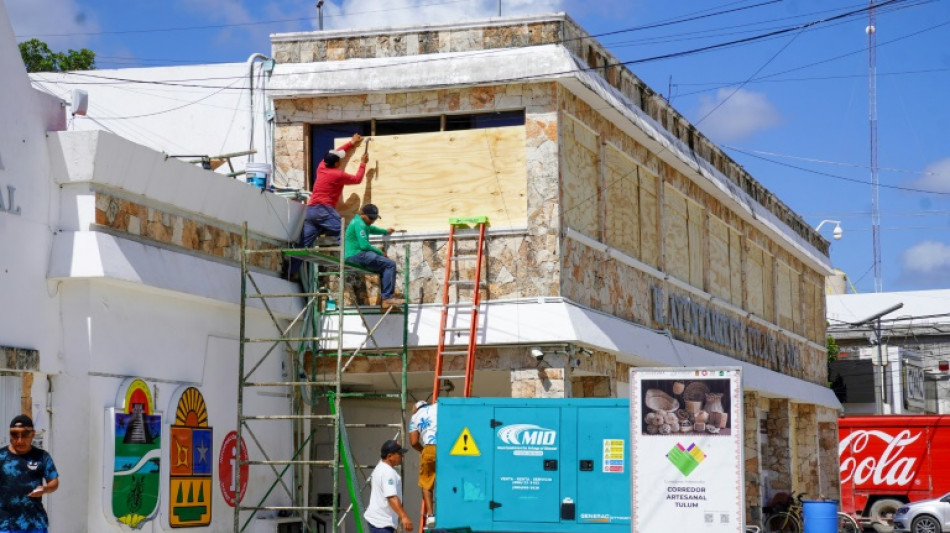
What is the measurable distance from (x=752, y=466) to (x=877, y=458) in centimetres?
1066

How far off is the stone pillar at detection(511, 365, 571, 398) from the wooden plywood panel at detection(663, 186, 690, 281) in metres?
6.64

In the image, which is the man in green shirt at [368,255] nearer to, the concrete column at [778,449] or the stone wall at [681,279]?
the stone wall at [681,279]

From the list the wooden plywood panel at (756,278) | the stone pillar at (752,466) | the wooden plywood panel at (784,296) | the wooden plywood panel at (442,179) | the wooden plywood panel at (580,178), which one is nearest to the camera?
the wooden plywood panel at (442,179)

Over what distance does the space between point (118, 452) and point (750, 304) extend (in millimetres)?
19541

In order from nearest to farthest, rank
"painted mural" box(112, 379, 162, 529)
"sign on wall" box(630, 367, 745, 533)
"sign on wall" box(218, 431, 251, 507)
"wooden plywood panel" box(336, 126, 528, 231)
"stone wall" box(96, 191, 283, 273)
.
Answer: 1. "sign on wall" box(630, 367, 745, 533)
2. "painted mural" box(112, 379, 162, 529)
3. "stone wall" box(96, 191, 283, 273)
4. "sign on wall" box(218, 431, 251, 507)
5. "wooden plywood panel" box(336, 126, 528, 231)

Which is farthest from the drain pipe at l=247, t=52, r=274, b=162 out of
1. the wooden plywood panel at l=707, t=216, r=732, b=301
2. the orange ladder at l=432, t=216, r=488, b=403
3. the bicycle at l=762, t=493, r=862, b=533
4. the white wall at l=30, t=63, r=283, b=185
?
the bicycle at l=762, t=493, r=862, b=533

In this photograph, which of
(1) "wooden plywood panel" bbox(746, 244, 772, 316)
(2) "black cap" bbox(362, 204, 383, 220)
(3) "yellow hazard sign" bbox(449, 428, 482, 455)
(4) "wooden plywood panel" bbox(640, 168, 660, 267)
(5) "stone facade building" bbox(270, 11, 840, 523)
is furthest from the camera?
(1) "wooden plywood panel" bbox(746, 244, 772, 316)

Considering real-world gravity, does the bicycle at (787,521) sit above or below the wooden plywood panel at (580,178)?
below

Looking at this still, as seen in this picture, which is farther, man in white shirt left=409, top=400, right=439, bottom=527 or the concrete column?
the concrete column

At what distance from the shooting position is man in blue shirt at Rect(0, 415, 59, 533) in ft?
39.7

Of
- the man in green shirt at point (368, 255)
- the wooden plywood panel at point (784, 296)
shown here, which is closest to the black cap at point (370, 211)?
the man in green shirt at point (368, 255)

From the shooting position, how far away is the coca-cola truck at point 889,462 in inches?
1486

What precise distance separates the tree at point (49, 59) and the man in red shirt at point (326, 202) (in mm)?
22332

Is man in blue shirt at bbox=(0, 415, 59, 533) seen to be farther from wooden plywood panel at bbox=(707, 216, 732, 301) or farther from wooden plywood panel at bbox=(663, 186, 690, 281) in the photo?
wooden plywood panel at bbox=(707, 216, 732, 301)
